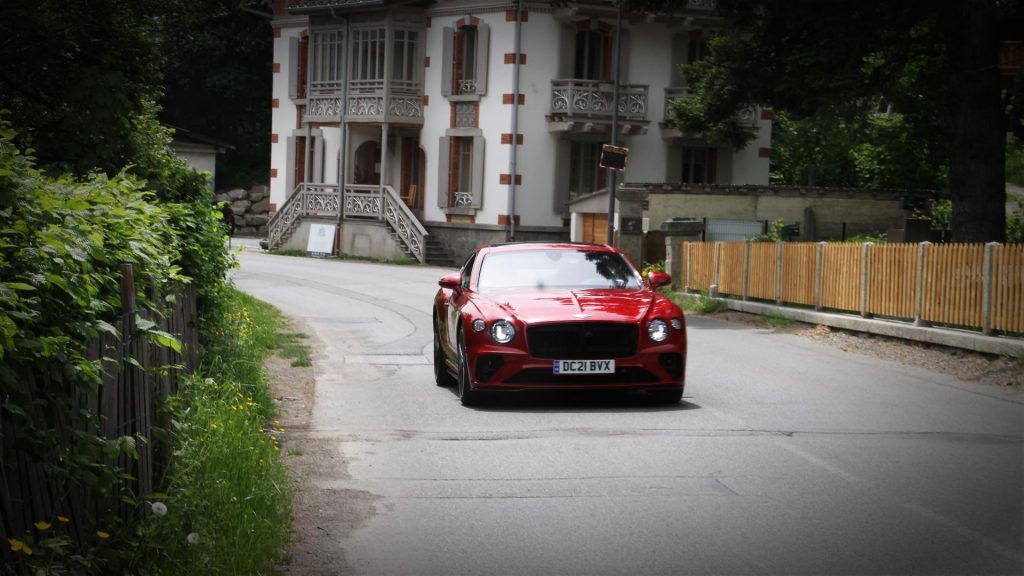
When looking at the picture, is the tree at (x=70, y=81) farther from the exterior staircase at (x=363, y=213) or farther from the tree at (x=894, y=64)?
the exterior staircase at (x=363, y=213)

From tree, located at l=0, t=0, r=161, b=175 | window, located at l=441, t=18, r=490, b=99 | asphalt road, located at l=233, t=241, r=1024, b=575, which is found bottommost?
asphalt road, located at l=233, t=241, r=1024, b=575

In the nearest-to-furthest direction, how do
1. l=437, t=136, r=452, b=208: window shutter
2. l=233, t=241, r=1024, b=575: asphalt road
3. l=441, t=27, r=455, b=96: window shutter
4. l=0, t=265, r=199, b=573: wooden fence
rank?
1. l=0, t=265, r=199, b=573: wooden fence
2. l=233, t=241, r=1024, b=575: asphalt road
3. l=441, t=27, r=455, b=96: window shutter
4. l=437, t=136, r=452, b=208: window shutter

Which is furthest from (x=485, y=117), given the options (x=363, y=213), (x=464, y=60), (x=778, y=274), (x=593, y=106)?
(x=778, y=274)

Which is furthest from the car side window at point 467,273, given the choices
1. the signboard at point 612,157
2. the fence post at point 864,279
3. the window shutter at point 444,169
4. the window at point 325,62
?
the window at point 325,62

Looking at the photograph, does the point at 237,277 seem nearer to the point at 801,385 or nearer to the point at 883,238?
the point at 883,238

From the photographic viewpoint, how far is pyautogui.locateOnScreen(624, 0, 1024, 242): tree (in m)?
22.2

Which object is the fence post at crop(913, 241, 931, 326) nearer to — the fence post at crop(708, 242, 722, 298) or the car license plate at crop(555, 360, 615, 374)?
the car license plate at crop(555, 360, 615, 374)

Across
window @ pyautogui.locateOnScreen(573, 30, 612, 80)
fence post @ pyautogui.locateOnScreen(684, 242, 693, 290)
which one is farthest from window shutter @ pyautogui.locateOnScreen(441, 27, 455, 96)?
fence post @ pyautogui.locateOnScreen(684, 242, 693, 290)

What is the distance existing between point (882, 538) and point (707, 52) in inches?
1636

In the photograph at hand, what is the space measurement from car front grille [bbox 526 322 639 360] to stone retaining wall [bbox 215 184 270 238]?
52.1m

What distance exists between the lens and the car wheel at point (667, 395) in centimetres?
1284

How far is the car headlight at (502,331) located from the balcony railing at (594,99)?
1313 inches

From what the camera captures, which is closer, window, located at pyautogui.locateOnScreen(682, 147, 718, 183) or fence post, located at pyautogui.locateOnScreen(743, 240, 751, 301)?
fence post, located at pyautogui.locateOnScreen(743, 240, 751, 301)

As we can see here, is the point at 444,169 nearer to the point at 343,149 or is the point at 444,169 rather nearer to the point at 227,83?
the point at 343,149
